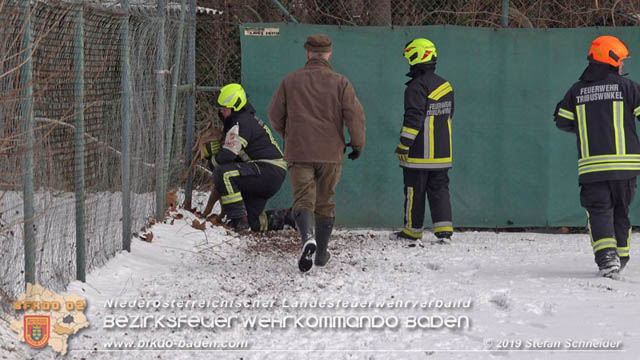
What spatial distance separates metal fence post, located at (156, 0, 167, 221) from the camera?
283 inches

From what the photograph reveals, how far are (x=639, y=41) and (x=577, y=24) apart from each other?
30.9 inches

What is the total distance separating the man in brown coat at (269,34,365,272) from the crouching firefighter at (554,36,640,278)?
68.3 inches

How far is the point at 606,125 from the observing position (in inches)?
237

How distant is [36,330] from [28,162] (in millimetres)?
918

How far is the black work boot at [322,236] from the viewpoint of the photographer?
20.5 ft

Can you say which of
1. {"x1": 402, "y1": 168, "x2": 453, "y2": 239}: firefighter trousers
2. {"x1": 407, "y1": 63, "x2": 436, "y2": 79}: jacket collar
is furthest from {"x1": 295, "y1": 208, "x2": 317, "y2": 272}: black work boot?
{"x1": 407, "y1": 63, "x2": 436, "y2": 79}: jacket collar

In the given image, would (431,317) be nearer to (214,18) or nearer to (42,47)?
(42,47)

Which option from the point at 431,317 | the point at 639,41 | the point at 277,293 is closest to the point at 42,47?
the point at 277,293

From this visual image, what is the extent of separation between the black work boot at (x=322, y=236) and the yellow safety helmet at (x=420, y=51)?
212cm

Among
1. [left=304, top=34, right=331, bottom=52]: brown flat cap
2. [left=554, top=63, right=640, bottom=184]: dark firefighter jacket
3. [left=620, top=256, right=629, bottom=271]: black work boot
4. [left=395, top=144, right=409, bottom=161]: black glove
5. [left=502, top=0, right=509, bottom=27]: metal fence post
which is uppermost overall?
[left=502, top=0, right=509, bottom=27]: metal fence post

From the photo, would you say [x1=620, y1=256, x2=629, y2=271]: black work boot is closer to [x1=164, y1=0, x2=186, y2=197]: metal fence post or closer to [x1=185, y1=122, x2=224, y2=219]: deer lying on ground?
[x1=185, y1=122, x2=224, y2=219]: deer lying on ground

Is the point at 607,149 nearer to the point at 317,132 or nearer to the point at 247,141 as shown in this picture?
the point at 317,132

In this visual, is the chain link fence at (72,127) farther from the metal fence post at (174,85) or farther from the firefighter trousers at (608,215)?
the firefighter trousers at (608,215)

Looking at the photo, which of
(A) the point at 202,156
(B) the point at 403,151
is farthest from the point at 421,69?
(A) the point at 202,156
